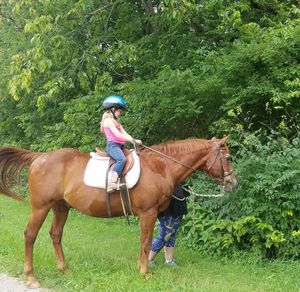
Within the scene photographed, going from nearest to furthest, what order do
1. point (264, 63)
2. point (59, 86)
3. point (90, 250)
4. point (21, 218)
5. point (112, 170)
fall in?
point (112, 170), point (90, 250), point (264, 63), point (59, 86), point (21, 218)

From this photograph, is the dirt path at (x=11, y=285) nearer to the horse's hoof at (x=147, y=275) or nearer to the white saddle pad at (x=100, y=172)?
the horse's hoof at (x=147, y=275)

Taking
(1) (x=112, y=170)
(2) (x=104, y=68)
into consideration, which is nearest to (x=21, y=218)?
(2) (x=104, y=68)

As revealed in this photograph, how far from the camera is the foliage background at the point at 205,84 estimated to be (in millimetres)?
7078

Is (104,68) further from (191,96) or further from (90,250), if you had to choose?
(90,250)

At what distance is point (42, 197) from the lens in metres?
6.32

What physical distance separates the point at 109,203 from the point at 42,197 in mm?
963

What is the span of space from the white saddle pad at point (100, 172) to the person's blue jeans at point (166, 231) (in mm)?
960

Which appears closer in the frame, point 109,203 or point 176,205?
point 109,203

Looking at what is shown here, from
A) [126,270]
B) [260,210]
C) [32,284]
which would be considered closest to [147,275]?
[126,270]

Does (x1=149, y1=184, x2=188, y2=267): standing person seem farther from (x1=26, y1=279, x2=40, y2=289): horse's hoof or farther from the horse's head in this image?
(x1=26, y1=279, x2=40, y2=289): horse's hoof

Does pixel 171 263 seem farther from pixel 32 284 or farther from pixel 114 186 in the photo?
pixel 32 284

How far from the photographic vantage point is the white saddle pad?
609cm

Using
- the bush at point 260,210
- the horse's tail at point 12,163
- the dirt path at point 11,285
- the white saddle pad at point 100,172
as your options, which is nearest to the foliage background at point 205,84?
the bush at point 260,210

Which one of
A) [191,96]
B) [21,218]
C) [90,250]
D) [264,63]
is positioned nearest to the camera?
[90,250]
